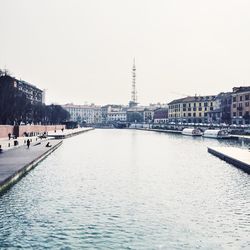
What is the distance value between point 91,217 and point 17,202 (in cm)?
517

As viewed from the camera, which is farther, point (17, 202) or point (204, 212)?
point (17, 202)

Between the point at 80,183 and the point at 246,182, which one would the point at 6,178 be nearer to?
the point at 80,183

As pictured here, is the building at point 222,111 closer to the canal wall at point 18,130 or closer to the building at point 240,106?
the building at point 240,106

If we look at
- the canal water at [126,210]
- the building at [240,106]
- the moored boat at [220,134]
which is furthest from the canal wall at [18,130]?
the building at [240,106]

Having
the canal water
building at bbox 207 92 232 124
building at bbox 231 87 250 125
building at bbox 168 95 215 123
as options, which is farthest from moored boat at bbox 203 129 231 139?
building at bbox 168 95 215 123

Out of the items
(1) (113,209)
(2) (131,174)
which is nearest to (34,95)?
(2) (131,174)

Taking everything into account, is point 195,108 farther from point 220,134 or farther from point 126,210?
point 126,210

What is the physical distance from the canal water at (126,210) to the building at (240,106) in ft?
309

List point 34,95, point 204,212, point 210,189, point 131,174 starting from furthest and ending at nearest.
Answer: point 34,95
point 131,174
point 210,189
point 204,212

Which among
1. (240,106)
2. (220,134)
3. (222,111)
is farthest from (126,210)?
(222,111)

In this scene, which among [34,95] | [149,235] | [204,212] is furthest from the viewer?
[34,95]

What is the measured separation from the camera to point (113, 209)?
20.2 meters

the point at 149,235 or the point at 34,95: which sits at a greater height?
the point at 34,95

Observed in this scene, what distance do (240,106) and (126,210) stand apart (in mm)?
113777
